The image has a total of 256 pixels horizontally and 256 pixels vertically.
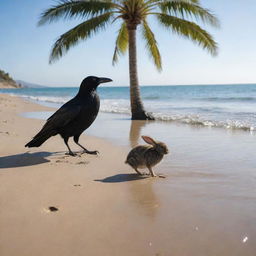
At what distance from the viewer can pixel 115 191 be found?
138 inches

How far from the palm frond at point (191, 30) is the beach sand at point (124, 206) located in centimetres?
900

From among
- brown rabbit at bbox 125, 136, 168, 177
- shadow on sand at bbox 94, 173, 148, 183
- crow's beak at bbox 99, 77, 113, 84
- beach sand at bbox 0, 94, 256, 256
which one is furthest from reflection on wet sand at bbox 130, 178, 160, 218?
crow's beak at bbox 99, 77, 113, 84

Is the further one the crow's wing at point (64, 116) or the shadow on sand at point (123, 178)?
the crow's wing at point (64, 116)

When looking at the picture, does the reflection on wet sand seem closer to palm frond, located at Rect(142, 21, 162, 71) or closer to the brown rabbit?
the brown rabbit

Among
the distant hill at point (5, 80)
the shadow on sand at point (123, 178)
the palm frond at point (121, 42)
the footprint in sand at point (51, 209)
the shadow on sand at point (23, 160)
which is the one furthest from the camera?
the distant hill at point (5, 80)

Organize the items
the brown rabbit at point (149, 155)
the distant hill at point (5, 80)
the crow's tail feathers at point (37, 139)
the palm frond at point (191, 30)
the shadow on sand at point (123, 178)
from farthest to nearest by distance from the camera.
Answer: the distant hill at point (5, 80), the palm frond at point (191, 30), the crow's tail feathers at point (37, 139), the brown rabbit at point (149, 155), the shadow on sand at point (123, 178)

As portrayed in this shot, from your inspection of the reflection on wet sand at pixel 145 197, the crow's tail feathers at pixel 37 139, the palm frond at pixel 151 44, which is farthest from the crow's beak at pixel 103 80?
the palm frond at pixel 151 44

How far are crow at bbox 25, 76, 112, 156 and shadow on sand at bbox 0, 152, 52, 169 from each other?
0.19 meters

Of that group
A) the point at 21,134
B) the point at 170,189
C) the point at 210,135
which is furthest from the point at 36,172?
the point at 210,135

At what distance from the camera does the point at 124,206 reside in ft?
9.93

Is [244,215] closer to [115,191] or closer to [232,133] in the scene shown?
[115,191]

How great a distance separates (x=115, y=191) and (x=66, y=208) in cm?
71

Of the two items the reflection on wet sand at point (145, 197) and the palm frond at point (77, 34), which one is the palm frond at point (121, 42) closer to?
the palm frond at point (77, 34)

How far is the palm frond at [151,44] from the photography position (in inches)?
582
